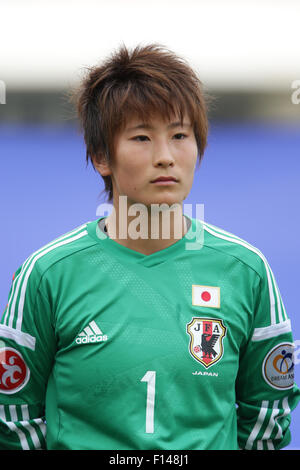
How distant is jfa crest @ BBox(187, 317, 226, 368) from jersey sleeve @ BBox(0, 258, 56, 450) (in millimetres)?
349

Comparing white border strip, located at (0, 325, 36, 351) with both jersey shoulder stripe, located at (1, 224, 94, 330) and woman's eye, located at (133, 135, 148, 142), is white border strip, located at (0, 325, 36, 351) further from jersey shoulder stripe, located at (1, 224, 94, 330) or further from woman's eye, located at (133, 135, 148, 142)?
woman's eye, located at (133, 135, 148, 142)

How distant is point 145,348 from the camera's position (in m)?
1.74

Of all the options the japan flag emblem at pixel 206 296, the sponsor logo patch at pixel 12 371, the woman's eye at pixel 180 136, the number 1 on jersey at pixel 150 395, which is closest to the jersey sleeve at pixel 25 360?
the sponsor logo patch at pixel 12 371

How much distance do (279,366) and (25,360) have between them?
657 millimetres

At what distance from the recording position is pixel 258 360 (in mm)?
1895

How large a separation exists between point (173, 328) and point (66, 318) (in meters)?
0.26

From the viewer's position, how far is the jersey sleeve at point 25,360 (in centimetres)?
180

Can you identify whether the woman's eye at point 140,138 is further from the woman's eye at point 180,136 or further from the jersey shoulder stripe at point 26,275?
the jersey shoulder stripe at point 26,275

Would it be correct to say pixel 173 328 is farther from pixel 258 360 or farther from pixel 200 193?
pixel 200 193

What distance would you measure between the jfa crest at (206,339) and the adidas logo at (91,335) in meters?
0.22

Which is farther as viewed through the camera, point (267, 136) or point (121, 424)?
point (267, 136)

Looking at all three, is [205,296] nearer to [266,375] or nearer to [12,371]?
[266,375]

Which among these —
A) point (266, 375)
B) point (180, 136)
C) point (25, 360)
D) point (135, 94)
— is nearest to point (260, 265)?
point (266, 375)
